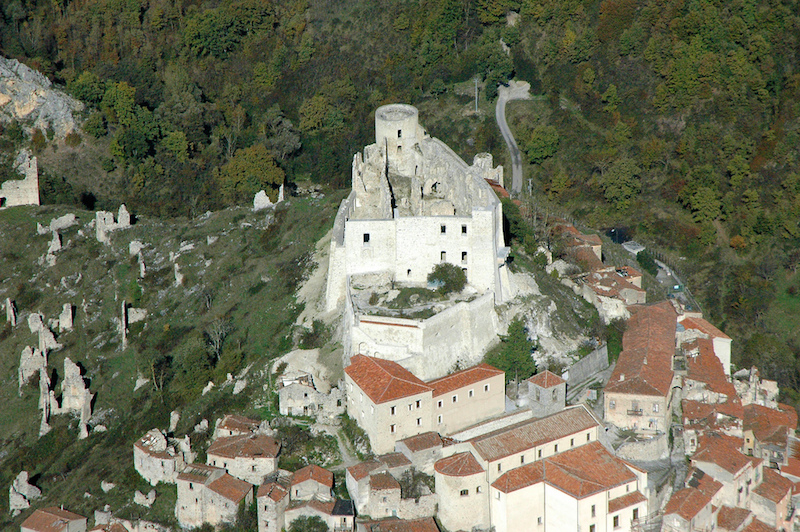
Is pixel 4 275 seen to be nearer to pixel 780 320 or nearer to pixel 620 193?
pixel 620 193

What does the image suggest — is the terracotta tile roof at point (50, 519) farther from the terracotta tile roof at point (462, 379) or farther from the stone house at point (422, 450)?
the terracotta tile roof at point (462, 379)

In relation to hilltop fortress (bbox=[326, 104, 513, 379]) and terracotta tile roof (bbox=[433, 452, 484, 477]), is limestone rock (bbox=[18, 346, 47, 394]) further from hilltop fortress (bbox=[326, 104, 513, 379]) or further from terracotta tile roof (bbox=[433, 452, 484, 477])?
terracotta tile roof (bbox=[433, 452, 484, 477])

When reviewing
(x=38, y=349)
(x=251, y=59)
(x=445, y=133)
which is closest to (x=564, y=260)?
(x=445, y=133)

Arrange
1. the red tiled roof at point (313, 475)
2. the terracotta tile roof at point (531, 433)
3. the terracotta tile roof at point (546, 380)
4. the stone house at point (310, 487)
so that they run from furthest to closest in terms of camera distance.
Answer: the terracotta tile roof at point (546, 380), the terracotta tile roof at point (531, 433), the red tiled roof at point (313, 475), the stone house at point (310, 487)

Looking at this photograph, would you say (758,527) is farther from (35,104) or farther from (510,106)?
(35,104)

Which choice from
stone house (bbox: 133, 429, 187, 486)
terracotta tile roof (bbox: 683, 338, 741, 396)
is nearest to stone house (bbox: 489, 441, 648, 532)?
terracotta tile roof (bbox: 683, 338, 741, 396)

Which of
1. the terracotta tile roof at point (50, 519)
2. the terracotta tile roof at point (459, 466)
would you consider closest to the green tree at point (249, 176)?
the terracotta tile roof at point (50, 519)
